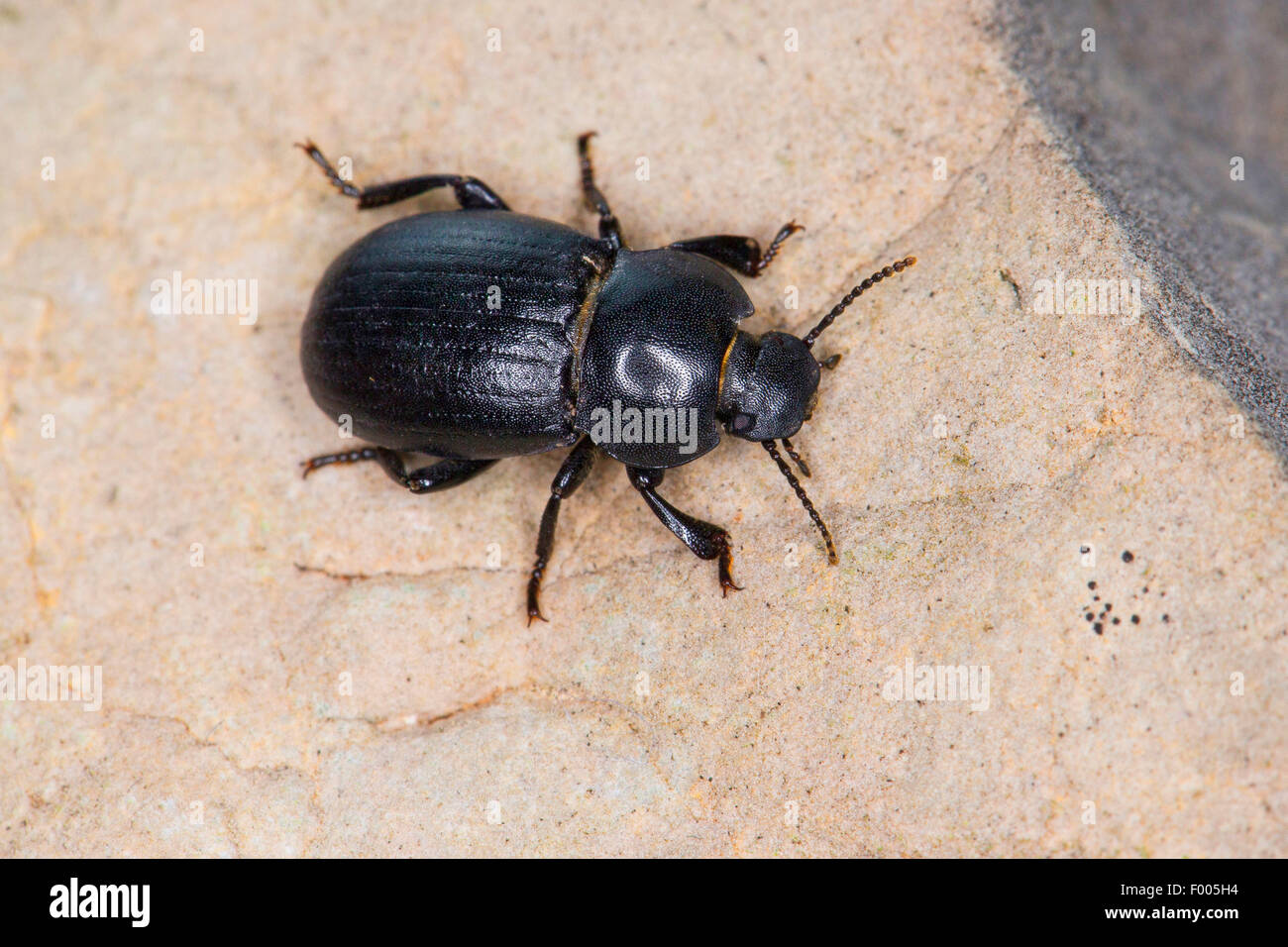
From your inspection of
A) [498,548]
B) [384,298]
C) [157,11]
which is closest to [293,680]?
[498,548]

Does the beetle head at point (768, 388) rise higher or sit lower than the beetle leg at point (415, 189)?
lower

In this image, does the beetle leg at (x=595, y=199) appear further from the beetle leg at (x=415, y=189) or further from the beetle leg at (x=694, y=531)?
the beetle leg at (x=694, y=531)

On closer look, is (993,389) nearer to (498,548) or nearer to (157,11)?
(498,548)

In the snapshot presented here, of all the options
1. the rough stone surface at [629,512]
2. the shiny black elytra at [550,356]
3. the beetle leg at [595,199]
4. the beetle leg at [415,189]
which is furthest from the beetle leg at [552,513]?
the beetle leg at [415,189]

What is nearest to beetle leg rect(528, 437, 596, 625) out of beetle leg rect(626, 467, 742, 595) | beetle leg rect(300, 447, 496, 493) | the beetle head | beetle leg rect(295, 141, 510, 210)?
beetle leg rect(626, 467, 742, 595)

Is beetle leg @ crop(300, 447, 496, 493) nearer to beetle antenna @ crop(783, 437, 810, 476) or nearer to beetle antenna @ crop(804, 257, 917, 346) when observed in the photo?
beetle antenna @ crop(783, 437, 810, 476)

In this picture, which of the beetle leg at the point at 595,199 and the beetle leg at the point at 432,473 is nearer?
the beetle leg at the point at 432,473

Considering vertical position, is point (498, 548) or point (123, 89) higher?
point (123, 89)
